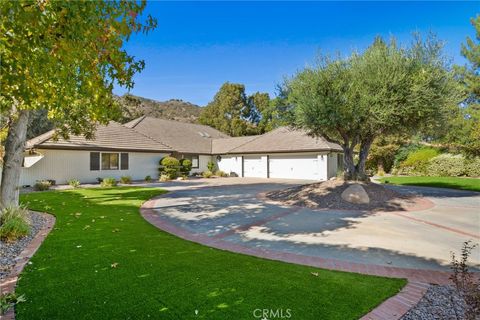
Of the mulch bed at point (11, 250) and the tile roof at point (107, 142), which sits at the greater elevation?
the tile roof at point (107, 142)

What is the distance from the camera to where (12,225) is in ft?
20.9

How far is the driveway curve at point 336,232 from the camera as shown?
5.54m

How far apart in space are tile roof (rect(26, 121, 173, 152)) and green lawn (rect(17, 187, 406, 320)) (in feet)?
53.9

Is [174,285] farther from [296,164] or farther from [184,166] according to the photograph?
[184,166]

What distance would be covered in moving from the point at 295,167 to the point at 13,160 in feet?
74.8

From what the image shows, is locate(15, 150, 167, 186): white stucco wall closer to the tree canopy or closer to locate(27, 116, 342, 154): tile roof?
locate(27, 116, 342, 154): tile roof

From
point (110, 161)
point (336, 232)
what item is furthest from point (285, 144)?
point (336, 232)

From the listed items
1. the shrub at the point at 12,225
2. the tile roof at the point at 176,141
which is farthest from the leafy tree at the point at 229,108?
the shrub at the point at 12,225

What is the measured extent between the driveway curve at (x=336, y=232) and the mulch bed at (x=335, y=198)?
0.79 metres

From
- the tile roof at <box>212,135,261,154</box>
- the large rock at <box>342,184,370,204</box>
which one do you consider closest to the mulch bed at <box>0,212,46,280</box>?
the large rock at <box>342,184,370,204</box>

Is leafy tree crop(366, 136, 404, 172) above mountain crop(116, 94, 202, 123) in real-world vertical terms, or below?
below

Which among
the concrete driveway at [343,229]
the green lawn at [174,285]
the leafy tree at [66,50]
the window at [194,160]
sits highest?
the leafy tree at [66,50]

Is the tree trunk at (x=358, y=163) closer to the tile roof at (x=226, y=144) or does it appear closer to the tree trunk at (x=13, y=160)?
the tree trunk at (x=13, y=160)

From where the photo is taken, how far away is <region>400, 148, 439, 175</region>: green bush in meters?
27.7
